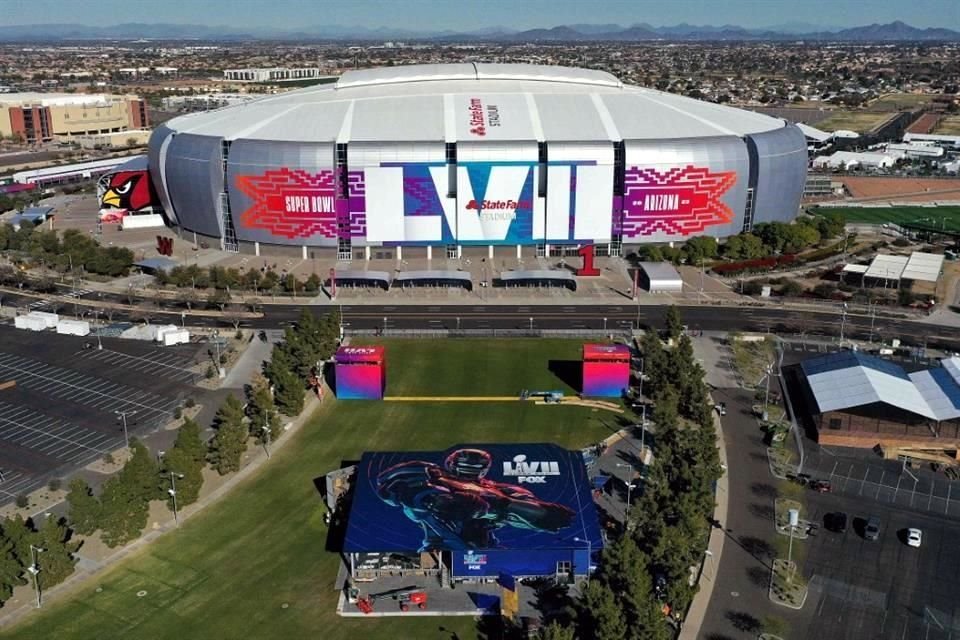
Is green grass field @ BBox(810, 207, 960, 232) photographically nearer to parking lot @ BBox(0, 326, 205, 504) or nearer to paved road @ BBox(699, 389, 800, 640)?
paved road @ BBox(699, 389, 800, 640)

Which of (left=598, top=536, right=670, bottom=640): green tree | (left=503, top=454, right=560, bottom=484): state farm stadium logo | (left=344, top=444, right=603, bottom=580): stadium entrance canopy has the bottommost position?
(left=344, top=444, right=603, bottom=580): stadium entrance canopy

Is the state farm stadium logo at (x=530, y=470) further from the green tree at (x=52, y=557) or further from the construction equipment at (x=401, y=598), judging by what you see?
the green tree at (x=52, y=557)

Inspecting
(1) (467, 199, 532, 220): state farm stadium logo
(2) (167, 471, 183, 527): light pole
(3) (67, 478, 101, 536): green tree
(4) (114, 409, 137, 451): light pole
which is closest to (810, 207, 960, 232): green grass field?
(1) (467, 199, 532, 220): state farm stadium logo

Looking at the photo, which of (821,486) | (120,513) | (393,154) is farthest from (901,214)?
(120,513)

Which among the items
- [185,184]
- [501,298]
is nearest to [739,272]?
[501,298]

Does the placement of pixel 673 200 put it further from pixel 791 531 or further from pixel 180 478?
pixel 180 478

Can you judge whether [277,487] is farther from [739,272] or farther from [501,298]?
[739,272]
